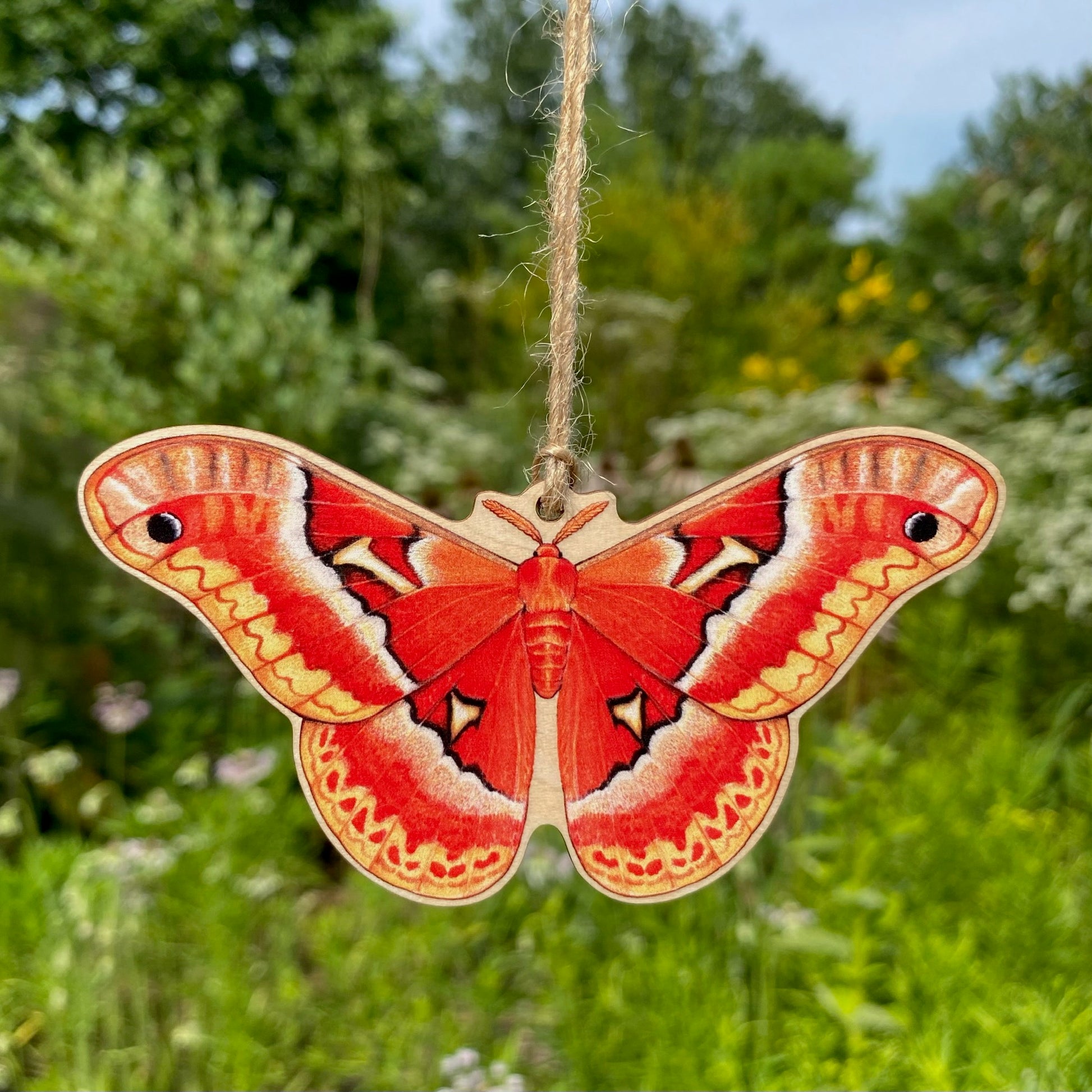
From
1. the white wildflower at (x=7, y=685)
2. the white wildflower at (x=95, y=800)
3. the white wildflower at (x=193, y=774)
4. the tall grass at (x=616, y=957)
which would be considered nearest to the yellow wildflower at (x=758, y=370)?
the tall grass at (x=616, y=957)

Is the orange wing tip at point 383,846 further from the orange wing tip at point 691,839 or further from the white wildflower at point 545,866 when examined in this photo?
the white wildflower at point 545,866

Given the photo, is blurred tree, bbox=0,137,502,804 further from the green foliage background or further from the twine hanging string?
the twine hanging string

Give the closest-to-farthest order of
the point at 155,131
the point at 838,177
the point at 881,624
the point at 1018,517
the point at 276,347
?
the point at 881,624, the point at 1018,517, the point at 276,347, the point at 155,131, the point at 838,177

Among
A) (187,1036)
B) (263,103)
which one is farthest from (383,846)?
(263,103)

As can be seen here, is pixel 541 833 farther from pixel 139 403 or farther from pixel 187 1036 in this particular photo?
pixel 139 403

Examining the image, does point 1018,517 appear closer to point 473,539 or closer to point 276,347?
point 473,539

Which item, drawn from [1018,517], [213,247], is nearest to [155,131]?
[213,247]

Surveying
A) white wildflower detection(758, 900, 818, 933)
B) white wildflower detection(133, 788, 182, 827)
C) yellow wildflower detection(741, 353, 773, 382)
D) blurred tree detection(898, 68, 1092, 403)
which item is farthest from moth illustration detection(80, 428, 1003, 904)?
yellow wildflower detection(741, 353, 773, 382)
